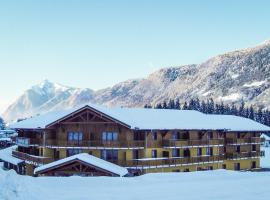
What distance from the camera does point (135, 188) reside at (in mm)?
23891

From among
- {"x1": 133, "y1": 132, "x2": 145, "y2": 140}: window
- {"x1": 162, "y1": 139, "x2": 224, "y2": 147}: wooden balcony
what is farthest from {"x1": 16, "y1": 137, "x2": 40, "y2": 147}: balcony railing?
{"x1": 162, "y1": 139, "x2": 224, "y2": 147}: wooden balcony

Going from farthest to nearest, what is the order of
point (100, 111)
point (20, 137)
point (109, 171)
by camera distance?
point (20, 137) → point (100, 111) → point (109, 171)

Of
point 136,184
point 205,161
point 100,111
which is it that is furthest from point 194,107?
point 136,184

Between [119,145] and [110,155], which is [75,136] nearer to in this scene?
[110,155]

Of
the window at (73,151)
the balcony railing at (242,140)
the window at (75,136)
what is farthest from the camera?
the balcony railing at (242,140)

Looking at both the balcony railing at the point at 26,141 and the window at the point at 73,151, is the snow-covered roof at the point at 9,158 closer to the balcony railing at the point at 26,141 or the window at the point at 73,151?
the balcony railing at the point at 26,141

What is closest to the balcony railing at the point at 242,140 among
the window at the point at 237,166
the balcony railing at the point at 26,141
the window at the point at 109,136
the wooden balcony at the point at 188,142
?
the wooden balcony at the point at 188,142

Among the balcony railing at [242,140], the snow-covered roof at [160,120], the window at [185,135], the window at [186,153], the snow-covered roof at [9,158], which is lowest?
the snow-covered roof at [9,158]

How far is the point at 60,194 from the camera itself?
2116 cm

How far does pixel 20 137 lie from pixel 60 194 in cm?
4445

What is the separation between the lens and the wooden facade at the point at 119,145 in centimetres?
5053

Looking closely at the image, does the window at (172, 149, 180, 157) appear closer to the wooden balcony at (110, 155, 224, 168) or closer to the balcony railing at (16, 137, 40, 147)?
the wooden balcony at (110, 155, 224, 168)

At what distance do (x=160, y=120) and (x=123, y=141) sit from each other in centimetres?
655

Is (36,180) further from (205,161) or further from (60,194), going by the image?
(205,161)
